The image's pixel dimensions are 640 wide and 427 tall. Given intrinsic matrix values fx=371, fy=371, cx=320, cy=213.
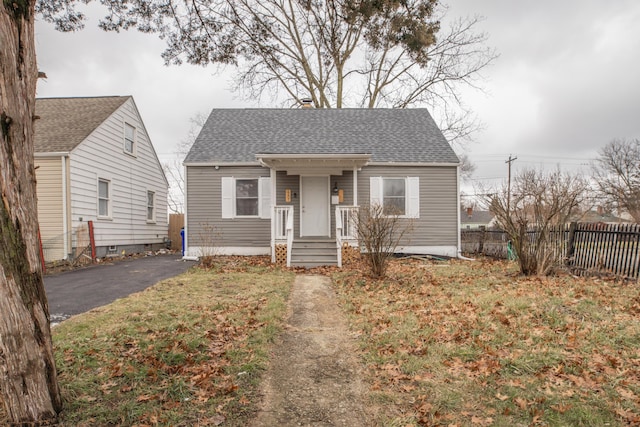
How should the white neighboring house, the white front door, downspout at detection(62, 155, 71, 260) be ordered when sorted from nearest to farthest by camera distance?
downspout at detection(62, 155, 71, 260) < the white neighboring house < the white front door

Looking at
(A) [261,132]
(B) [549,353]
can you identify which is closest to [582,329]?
(B) [549,353]

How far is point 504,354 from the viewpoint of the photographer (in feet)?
11.8

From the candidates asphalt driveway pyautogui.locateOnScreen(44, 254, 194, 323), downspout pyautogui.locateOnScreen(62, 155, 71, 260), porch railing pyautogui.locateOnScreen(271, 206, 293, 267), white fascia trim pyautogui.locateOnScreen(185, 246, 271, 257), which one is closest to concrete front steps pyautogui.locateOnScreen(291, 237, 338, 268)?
porch railing pyautogui.locateOnScreen(271, 206, 293, 267)

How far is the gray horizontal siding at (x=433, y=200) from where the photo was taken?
1288cm

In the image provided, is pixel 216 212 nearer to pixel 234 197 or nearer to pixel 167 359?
pixel 234 197

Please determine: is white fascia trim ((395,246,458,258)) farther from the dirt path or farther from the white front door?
the dirt path

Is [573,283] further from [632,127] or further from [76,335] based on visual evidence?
[632,127]

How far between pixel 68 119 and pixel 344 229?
406 inches

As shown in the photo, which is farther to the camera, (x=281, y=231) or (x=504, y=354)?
(x=281, y=231)

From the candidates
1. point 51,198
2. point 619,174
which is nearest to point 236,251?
point 51,198

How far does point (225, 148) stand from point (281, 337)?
33.4 ft

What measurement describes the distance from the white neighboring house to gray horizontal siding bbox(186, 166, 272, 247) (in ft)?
9.88

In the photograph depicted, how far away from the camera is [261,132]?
1416 cm

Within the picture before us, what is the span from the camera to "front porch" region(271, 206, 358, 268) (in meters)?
10.2
